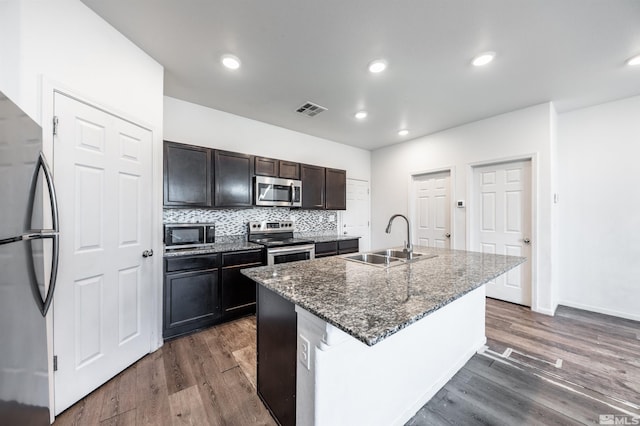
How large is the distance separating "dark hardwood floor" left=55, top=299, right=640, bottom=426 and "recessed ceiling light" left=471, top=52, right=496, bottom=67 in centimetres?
267

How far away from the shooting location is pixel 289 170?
12.2ft

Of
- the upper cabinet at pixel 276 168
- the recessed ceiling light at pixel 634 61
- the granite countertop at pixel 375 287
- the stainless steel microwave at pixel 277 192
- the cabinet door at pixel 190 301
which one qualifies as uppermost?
the recessed ceiling light at pixel 634 61

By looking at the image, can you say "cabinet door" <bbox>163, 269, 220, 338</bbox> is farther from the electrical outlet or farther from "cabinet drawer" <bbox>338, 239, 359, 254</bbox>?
"cabinet drawer" <bbox>338, 239, 359, 254</bbox>

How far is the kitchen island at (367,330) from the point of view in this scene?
1.00 m

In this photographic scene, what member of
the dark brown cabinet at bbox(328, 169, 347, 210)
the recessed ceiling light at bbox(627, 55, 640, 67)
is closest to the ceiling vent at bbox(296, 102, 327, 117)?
the dark brown cabinet at bbox(328, 169, 347, 210)

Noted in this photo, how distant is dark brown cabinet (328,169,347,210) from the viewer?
4246mm

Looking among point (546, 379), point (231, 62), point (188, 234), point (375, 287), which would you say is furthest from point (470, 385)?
point (231, 62)

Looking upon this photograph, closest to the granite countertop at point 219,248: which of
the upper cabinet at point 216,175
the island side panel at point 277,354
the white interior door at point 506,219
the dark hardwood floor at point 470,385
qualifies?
the upper cabinet at point 216,175

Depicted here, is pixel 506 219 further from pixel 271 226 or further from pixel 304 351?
pixel 304 351

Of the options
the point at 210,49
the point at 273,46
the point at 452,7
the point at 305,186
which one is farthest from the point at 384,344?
the point at 305,186

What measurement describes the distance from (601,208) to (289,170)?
4.13m

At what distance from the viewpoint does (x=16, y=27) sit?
1.34 meters

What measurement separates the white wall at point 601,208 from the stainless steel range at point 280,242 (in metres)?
3.58

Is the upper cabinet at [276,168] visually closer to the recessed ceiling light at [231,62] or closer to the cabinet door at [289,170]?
the cabinet door at [289,170]
